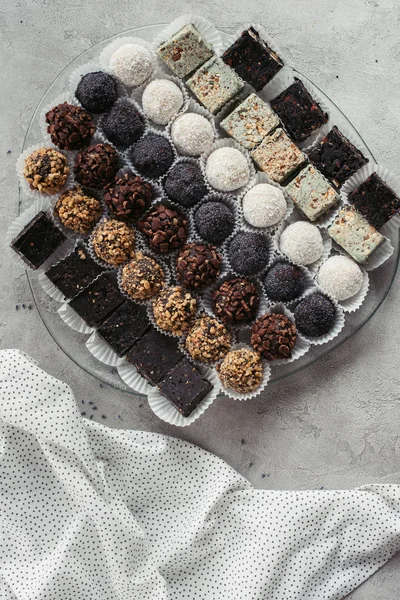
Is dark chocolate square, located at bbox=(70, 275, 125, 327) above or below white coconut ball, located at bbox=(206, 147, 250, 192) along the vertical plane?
below

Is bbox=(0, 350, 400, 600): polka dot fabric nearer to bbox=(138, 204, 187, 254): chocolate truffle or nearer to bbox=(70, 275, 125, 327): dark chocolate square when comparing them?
bbox=(70, 275, 125, 327): dark chocolate square

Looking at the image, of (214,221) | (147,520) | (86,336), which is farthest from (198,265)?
(147,520)

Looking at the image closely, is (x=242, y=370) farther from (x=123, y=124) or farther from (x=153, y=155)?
(x=123, y=124)

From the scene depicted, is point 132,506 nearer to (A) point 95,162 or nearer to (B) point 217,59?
(A) point 95,162

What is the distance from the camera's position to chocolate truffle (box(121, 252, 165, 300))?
3.57 meters

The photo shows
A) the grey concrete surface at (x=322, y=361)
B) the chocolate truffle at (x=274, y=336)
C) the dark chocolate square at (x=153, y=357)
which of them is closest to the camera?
the chocolate truffle at (x=274, y=336)

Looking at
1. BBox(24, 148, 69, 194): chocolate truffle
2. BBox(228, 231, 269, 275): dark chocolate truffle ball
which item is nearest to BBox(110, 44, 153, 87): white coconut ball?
BBox(24, 148, 69, 194): chocolate truffle

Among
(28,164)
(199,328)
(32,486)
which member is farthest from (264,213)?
(32,486)

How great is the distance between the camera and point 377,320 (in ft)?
12.5

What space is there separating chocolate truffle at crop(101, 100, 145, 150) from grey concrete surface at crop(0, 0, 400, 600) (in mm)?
520

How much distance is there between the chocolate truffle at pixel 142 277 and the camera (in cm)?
357

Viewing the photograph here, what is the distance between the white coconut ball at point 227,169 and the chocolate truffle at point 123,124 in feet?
1.23

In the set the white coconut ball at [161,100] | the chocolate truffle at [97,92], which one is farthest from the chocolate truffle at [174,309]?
the chocolate truffle at [97,92]

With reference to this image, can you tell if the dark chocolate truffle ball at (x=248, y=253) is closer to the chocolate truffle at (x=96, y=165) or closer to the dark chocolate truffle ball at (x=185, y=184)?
the dark chocolate truffle ball at (x=185, y=184)
